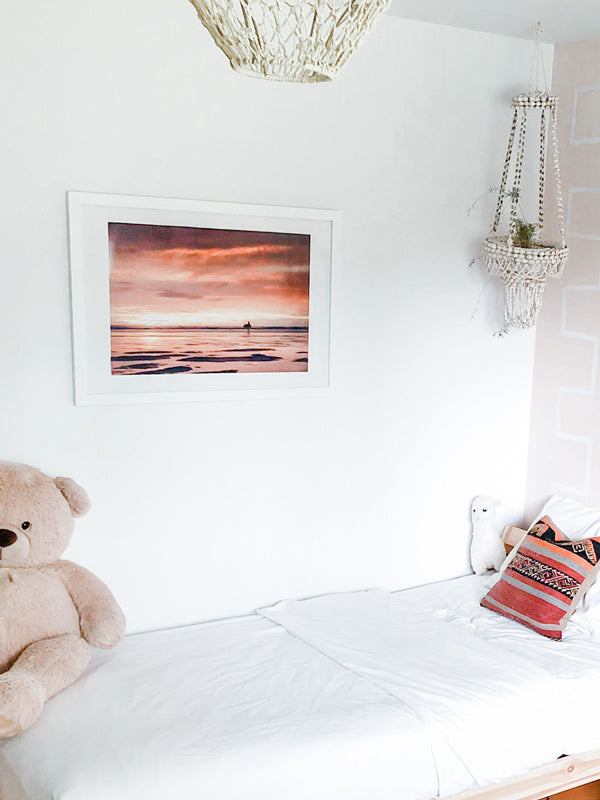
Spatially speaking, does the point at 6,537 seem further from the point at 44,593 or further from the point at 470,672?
the point at 470,672

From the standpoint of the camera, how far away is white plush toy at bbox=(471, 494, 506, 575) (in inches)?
129

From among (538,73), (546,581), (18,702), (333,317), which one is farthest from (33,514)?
(538,73)

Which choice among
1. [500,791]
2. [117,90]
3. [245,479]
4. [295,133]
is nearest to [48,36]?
[117,90]

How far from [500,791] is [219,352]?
156 centimetres

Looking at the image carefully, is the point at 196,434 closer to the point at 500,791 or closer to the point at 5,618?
the point at 5,618

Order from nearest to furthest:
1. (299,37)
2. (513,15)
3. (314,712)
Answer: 1. (299,37)
2. (314,712)
3. (513,15)

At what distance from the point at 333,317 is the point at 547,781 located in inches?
63.4

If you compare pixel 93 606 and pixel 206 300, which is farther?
pixel 206 300

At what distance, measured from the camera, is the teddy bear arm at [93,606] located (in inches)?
91.1

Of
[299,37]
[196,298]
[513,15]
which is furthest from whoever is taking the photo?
[513,15]

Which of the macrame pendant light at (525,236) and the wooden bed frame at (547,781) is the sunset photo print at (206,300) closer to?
the macrame pendant light at (525,236)

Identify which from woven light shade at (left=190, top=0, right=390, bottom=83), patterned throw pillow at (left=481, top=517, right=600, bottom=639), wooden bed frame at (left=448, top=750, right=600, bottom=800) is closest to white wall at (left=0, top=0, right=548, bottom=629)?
patterned throw pillow at (left=481, top=517, right=600, bottom=639)

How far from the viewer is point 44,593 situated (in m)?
2.28

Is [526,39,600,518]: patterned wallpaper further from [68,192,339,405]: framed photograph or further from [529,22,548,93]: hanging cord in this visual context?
[68,192,339,405]: framed photograph
